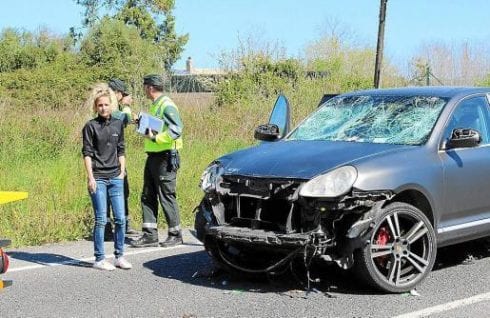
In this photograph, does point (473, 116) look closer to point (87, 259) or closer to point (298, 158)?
point (298, 158)

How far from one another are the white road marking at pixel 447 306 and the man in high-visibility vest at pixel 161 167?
3.56m

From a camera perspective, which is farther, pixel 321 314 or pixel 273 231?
pixel 273 231

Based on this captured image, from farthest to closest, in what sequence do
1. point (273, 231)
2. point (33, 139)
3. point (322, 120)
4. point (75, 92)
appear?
1. point (75, 92)
2. point (33, 139)
3. point (322, 120)
4. point (273, 231)

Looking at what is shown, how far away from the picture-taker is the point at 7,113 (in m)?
18.3

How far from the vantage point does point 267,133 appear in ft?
24.9

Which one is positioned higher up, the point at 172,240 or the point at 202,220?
the point at 202,220

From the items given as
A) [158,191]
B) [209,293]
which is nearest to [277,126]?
[158,191]

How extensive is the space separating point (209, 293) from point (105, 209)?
5.15 feet

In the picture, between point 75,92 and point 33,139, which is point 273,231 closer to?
point 33,139

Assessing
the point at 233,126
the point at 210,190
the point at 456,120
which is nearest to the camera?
the point at 210,190

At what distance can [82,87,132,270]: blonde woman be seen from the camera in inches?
283

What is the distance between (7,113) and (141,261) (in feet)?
38.9

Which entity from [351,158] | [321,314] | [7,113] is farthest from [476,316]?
[7,113]

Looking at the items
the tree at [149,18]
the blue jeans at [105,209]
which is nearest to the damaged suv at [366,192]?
the blue jeans at [105,209]
